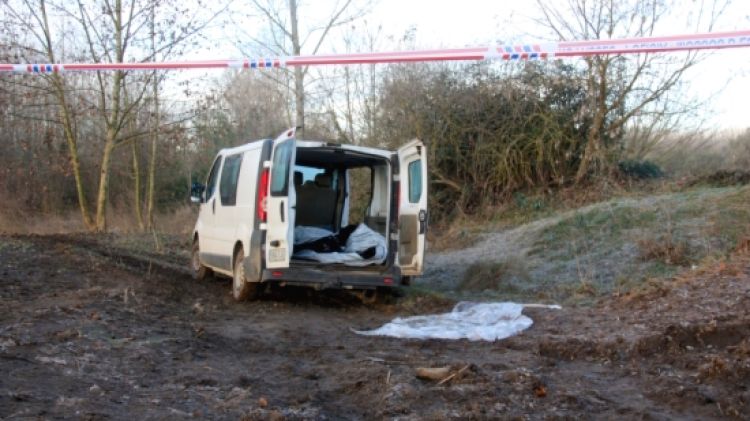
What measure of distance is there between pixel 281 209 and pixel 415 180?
206 cm

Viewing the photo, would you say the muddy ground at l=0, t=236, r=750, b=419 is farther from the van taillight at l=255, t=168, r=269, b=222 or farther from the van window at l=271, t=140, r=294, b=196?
the van window at l=271, t=140, r=294, b=196

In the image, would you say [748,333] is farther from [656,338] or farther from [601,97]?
[601,97]

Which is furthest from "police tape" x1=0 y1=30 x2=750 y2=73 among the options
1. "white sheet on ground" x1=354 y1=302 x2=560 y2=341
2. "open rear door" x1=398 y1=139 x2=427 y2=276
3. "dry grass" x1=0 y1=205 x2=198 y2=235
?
"dry grass" x1=0 y1=205 x2=198 y2=235

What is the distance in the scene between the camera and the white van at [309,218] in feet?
28.7

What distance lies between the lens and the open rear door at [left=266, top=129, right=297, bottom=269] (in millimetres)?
8664

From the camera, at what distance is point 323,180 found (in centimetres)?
1116

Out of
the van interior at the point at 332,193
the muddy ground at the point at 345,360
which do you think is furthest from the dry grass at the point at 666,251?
the van interior at the point at 332,193

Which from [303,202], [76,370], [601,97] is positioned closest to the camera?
[76,370]

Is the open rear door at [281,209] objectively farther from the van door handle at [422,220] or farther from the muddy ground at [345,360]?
the van door handle at [422,220]

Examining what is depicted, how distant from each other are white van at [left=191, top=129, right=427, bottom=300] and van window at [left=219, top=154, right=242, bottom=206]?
0.6 inches

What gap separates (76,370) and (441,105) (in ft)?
48.1

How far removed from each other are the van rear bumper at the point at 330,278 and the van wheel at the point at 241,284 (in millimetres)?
568

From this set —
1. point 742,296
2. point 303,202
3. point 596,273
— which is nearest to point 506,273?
point 596,273

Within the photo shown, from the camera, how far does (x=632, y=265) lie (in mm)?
10180
